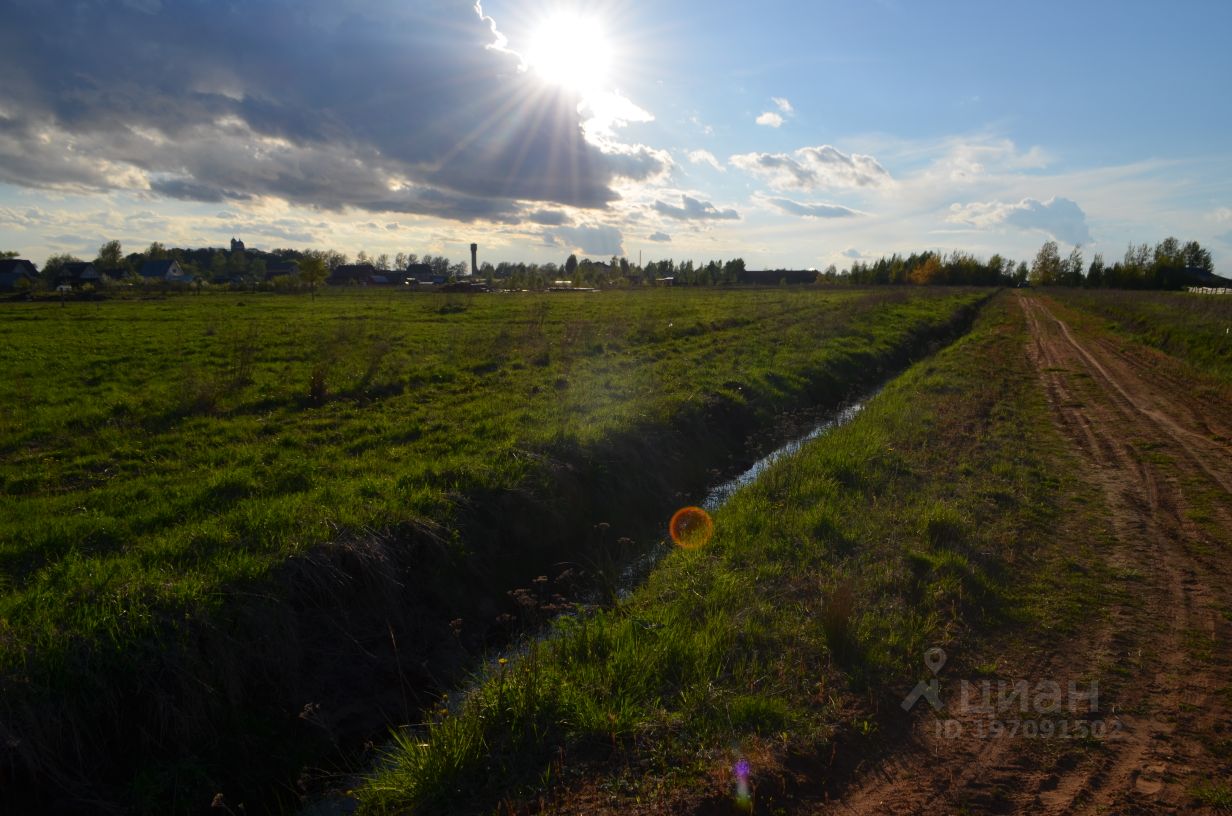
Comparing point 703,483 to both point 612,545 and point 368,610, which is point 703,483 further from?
point 368,610

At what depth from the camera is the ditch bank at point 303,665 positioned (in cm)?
467

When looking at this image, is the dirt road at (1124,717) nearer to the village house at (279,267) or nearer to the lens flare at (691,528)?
the lens flare at (691,528)

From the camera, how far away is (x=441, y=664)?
6484 mm

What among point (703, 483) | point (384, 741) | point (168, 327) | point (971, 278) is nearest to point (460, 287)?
point (168, 327)

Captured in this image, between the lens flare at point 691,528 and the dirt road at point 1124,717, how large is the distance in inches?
150

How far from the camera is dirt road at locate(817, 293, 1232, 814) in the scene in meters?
3.87

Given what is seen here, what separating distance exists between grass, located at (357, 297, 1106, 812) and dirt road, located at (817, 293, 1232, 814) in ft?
1.34

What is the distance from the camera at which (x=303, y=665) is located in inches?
231

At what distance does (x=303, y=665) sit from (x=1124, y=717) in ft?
21.9

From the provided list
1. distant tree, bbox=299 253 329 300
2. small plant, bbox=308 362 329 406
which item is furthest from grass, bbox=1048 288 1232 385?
distant tree, bbox=299 253 329 300

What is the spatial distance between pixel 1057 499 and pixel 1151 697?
15.5 feet

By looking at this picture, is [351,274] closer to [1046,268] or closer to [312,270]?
[312,270]

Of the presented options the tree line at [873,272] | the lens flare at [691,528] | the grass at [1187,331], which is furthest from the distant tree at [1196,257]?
the lens flare at [691,528]

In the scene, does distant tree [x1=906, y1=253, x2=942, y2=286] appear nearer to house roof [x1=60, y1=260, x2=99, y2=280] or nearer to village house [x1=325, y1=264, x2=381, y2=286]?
village house [x1=325, y1=264, x2=381, y2=286]
